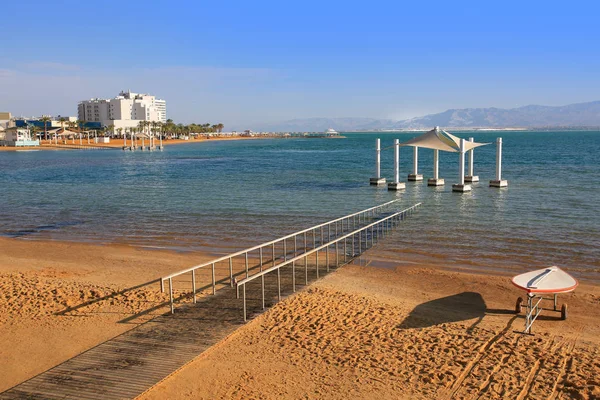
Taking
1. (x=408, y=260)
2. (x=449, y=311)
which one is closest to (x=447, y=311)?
(x=449, y=311)

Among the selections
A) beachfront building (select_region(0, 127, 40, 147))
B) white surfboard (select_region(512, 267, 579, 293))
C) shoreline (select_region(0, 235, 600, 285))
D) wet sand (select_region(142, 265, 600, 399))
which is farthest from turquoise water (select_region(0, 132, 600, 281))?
beachfront building (select_region(0, 127, 40, 147))

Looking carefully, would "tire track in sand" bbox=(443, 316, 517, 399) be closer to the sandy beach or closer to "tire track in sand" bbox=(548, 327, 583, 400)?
the sandy beach

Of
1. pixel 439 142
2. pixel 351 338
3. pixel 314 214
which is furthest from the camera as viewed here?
pixel 439 142

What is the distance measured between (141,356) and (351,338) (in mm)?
3635

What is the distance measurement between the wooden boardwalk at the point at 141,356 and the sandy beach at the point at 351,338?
10.7 inches

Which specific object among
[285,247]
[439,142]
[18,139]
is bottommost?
[285,247]

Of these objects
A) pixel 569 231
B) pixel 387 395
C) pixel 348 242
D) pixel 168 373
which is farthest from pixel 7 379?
pixel 569 231

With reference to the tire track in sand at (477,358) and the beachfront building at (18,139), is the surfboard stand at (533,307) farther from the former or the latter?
the beachfront building at (18,139)

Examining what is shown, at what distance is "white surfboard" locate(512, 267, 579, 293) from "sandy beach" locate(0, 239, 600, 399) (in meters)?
0.66

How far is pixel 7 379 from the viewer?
27.9ft

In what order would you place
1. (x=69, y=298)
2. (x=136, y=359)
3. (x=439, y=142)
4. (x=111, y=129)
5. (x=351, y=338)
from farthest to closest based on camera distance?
1. (x=111, y=129)
2. (x=439, y=142)
3. (x=69, y=298)
4. (x=351, y=338)
5. (x=136, y=359)

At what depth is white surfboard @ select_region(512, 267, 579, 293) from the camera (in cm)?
1113

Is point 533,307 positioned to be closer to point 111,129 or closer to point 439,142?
point 439,142

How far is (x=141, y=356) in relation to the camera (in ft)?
29.3
